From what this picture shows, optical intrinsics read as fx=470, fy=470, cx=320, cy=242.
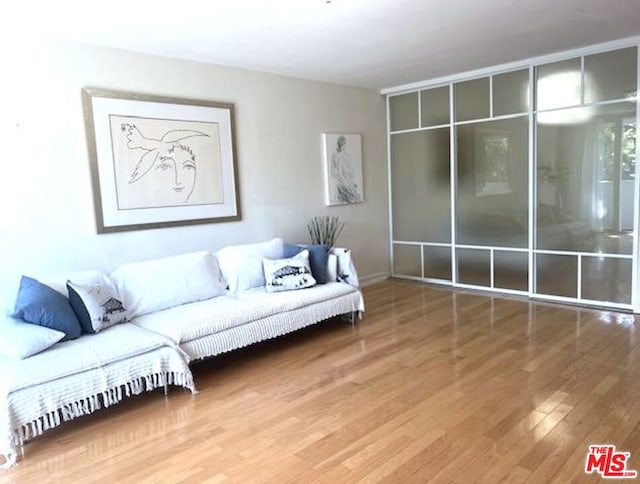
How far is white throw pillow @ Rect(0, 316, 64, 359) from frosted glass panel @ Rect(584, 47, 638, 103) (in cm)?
472

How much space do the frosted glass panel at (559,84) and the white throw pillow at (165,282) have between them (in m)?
3.58

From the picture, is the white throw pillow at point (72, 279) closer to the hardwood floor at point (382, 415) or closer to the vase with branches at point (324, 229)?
the hardwood floor at point (382, 415)

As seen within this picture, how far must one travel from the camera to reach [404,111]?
580 centimetres

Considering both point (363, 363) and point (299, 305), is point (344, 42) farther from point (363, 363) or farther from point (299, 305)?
point (363, 363)

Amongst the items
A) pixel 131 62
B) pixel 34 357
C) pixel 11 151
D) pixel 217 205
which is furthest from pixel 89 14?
pixel 34 357

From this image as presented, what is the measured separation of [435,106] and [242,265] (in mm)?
3026

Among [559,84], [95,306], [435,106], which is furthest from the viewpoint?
[435,106]

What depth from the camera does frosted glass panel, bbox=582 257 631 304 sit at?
4.34 m

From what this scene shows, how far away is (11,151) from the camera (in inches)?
128

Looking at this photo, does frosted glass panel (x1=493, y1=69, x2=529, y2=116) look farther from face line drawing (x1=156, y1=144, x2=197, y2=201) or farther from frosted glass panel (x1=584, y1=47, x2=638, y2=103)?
face line drawing (x1=156, y1=144, x2=197, y2=201)

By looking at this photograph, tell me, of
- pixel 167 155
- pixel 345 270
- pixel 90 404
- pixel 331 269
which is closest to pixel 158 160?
pixel 167 155

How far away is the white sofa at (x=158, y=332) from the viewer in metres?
2.46

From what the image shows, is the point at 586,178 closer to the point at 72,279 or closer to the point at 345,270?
the point at 345,270

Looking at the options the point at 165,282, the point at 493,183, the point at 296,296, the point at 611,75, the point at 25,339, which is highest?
the point at 611,75
